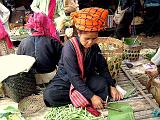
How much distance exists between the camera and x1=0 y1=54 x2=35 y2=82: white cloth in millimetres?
3752

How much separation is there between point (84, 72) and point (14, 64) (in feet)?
3.11

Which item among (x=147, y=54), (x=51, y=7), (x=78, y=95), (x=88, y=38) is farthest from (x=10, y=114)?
(x=147, y=54)

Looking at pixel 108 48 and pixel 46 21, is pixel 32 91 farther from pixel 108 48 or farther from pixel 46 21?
pixel 108 48

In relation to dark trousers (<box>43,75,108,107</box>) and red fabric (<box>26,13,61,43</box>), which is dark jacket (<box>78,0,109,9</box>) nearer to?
red fabric (<box>26,13,61,43</box>)

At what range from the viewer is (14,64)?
155 inches

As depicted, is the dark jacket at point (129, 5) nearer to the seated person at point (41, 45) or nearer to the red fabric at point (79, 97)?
the seated person at point (41, 45)

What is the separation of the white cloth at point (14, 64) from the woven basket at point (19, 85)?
80 mm

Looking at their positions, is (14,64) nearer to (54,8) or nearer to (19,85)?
(19,85)

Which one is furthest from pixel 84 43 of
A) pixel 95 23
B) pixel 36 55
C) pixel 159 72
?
pixel 159 72

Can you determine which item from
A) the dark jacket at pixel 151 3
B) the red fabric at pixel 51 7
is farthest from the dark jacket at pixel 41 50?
the dark jacket at pixel 151 3

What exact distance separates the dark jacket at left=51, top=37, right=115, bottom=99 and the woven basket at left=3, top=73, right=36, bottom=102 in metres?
0.38

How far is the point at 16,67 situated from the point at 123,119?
1524 mm

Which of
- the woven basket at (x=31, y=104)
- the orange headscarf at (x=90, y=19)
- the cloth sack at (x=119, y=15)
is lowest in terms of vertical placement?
the woven basket at (x=31, y=104)

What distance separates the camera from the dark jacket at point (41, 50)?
4.11 m
